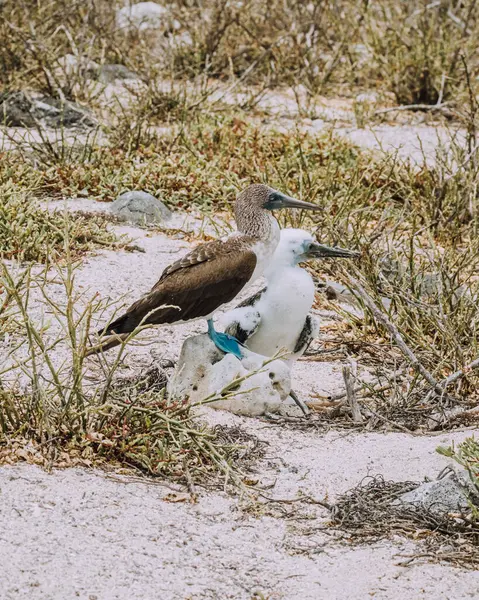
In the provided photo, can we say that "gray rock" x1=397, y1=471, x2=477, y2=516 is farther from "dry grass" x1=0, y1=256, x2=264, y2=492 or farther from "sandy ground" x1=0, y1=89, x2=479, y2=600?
"dry grass" x1=0, y1=256, x2=264, y2=492

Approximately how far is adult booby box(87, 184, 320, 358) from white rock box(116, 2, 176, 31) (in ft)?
18.3

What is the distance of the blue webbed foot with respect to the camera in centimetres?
420

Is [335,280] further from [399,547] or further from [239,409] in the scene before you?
[399,547]

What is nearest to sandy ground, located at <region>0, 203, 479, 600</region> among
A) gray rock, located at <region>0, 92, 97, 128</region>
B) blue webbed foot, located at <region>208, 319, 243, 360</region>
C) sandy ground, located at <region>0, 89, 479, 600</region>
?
sandy ground, located at <region>0, 89, 479, 600</region>

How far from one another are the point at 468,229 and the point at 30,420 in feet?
11.0

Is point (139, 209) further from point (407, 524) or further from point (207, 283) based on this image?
point (407, 524)

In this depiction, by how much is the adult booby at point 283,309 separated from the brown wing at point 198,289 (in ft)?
0.44

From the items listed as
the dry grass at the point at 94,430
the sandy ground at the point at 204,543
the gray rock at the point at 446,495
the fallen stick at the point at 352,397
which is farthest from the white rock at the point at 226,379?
the gray rock at the point at 446,495

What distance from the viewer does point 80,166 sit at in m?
6.81

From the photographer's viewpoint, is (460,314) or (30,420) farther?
(460,314)

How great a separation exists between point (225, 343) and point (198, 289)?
0.23 metres

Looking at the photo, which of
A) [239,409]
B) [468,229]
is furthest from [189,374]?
[468,229]

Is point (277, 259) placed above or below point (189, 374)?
above

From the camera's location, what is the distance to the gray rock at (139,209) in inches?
249
